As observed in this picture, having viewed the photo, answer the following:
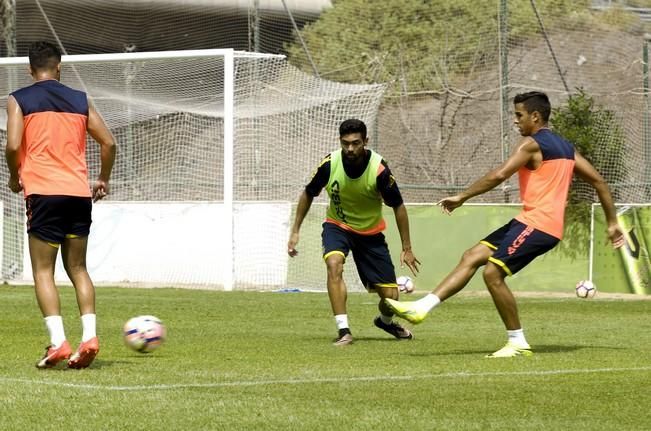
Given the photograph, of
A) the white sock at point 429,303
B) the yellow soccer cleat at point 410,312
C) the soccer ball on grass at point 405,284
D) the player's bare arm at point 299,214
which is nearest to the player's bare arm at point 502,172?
the white sock at point 429,303

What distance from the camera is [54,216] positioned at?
9.72m

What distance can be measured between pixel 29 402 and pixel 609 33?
101 feet

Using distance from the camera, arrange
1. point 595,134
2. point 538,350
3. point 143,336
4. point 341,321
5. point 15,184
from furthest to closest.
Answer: point 595,134
point 341,321
point 538,350
point 143,336
point 15,184

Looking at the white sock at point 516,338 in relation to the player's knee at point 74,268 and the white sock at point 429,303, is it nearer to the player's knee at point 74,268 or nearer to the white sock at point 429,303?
the white sock at point 429,303

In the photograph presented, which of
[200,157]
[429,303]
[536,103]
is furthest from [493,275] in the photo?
[200,157]

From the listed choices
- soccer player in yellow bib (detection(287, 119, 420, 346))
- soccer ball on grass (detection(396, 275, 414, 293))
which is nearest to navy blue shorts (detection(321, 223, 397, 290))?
soccer player in yellow bib (detection(287, 119, 420, 346))

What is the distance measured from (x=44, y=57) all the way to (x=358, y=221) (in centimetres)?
400

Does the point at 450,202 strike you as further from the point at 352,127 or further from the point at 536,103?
the point at 352,127

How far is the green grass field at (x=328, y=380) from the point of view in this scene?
7.14 meters

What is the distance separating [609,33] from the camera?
36281 mm

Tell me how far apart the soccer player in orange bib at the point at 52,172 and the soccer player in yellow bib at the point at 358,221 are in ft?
10.0

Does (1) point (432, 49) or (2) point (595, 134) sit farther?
(1) point (432, 49)

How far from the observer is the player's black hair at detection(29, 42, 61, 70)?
32.5 feet

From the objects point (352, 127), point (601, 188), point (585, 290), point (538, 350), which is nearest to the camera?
point (601, 188)
